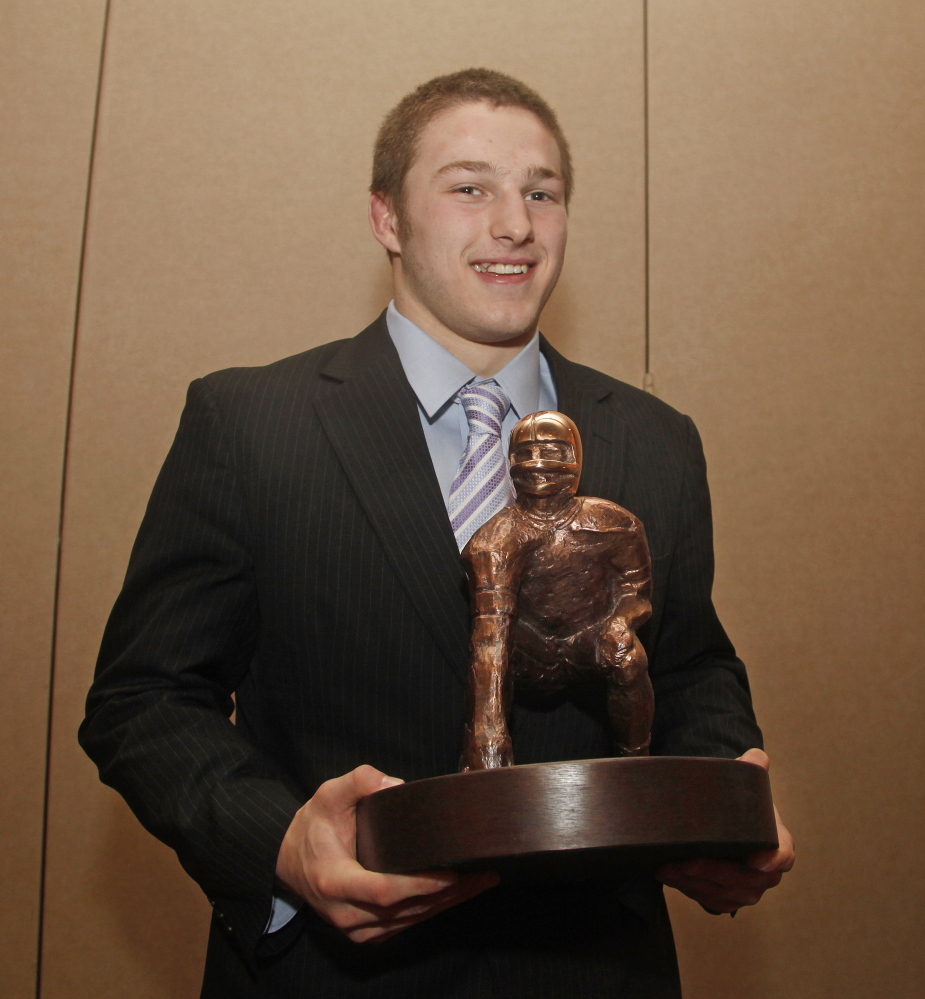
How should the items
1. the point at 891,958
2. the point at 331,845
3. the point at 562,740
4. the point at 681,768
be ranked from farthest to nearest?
the point at 891,958 < the point at 562,740 < the point at 331,845 < the point at 681,768

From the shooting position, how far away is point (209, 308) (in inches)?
91.7

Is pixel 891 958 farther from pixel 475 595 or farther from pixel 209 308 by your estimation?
pixel 209 308

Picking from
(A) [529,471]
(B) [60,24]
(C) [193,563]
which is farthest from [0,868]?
(B) [60,24]

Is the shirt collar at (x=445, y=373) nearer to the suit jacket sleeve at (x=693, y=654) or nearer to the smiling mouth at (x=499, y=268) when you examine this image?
the smiling mouth at (x=499, y=268)

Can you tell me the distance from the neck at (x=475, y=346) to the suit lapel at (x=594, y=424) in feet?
0.32

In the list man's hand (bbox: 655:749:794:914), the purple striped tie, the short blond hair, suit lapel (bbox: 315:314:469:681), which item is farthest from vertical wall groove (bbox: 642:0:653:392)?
man's hand (bbox: 655:749:794:914)

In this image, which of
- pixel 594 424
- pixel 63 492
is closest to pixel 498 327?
pixel 594 424

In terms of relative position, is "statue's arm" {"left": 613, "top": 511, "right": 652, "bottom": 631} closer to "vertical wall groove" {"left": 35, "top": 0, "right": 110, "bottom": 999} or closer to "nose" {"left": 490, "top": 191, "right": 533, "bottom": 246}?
"nose" {"left": 490, "top": 191, "right": 533, "bottom": 246}

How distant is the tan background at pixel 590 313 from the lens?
2.23 m

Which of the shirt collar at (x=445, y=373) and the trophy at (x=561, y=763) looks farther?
the shirt collar at (x=445, y=373)

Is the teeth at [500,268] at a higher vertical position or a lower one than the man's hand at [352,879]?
higher

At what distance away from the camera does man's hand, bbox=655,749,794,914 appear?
109 centimetres

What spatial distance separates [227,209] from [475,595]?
5.23 feet

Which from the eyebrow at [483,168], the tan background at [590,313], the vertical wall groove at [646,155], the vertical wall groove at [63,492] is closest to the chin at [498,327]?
the eyebrow at [483,168]
